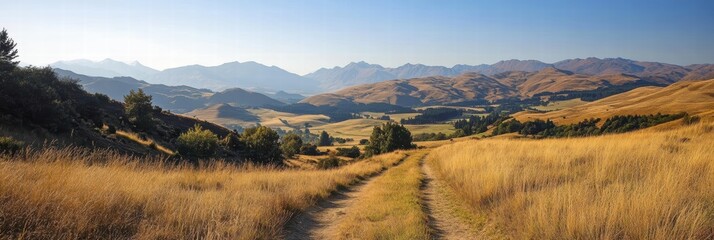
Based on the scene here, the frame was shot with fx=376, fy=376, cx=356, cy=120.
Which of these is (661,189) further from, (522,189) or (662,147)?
(662,147)

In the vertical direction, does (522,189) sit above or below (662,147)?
below

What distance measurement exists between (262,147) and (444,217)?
5035cm

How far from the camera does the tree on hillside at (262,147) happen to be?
56.8 meters

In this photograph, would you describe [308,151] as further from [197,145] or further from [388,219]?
[388,219]

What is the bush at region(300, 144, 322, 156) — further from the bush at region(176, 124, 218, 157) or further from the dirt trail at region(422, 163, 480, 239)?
the dirt trail at region(422, 163, 480, 239)

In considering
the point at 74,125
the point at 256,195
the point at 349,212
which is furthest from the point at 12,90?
A: the point at 349,212

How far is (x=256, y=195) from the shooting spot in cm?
1027

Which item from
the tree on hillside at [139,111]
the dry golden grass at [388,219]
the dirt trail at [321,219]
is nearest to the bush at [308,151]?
the tree on hillside at [139,111]

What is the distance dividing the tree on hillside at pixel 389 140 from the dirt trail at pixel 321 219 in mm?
57988

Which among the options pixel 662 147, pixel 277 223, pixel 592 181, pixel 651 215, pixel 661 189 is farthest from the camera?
pixel 662 147

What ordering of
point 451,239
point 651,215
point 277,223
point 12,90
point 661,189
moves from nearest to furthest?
point 651,215 < point 661,189 < point 451,239 < point 277,223 < point 12,90

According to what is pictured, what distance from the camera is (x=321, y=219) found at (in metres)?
10.6

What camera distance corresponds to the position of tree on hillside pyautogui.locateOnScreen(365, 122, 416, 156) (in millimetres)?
72812

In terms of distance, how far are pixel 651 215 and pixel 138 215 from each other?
8734mm
